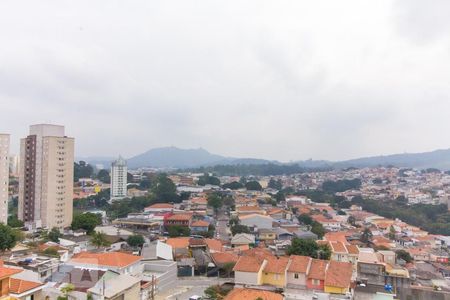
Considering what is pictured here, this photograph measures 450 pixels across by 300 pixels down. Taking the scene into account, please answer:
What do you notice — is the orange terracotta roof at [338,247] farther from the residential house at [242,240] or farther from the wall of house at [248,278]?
the wall of house at [248,278]

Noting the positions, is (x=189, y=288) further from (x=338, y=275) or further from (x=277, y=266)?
(x=338, y=275)

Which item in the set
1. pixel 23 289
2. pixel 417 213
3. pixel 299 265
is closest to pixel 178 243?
pixel 299 265


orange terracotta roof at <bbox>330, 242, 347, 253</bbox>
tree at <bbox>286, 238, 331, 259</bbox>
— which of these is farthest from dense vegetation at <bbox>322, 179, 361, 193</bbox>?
tree at <bbox>286, 238, 331, 259</bbox>

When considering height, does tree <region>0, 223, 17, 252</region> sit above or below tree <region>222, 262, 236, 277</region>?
above

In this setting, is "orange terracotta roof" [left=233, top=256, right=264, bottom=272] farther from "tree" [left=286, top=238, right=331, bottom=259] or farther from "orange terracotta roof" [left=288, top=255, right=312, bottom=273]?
"tree" [left=286, top=238, right=331, bottom=259]

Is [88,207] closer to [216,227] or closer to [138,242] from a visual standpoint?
[216,227]

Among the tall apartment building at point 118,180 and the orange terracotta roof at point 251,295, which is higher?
the tall apartment building at point 118,180

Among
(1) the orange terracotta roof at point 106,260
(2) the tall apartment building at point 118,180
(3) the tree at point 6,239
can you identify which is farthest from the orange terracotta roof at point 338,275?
(2) the tall apartment building at point 118,180
